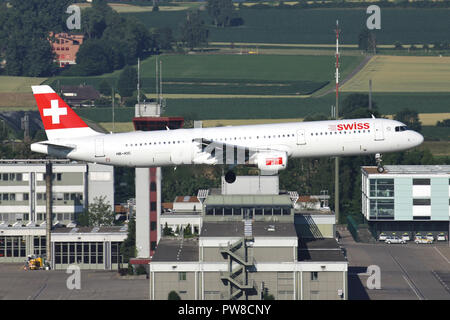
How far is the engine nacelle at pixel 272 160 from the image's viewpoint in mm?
86350

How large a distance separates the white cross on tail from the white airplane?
2288 mm

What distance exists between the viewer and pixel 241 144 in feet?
284

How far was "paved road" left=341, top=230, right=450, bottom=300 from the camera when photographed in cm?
13375

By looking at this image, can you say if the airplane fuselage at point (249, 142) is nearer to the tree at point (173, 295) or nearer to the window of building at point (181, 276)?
the window of building at point (181, 276)

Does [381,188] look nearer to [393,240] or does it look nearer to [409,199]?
[409,199]

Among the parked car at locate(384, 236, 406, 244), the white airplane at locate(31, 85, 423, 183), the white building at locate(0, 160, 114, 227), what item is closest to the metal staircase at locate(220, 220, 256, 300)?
the white airplane at locate(31, 85, 423, 183)

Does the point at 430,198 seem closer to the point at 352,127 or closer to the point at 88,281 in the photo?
the point at 88,281

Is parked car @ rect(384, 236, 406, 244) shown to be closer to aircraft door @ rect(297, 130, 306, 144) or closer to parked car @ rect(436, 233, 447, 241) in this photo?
parked car @ rect(436, 233, 447, 241)

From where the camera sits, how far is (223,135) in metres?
86.8

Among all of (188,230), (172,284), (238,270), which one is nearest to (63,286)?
(188,230)

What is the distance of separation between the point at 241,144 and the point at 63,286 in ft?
219

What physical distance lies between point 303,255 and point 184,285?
56.7 feet

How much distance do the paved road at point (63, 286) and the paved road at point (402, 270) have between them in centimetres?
3483
